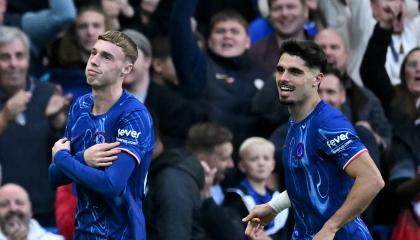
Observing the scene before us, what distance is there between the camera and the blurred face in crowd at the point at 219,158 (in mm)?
10359

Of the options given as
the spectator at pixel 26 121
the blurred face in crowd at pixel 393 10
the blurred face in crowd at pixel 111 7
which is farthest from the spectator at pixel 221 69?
the blurred face in crowd at pixel 393 10

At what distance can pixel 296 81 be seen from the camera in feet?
25.8

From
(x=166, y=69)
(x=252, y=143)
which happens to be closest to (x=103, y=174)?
(x=252, y=143)

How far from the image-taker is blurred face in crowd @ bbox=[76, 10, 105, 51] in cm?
1112

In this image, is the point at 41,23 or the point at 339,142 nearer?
the point at 339,142

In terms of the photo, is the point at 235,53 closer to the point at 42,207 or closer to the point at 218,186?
the point at 218,186

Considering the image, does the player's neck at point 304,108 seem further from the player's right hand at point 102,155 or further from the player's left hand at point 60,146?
the player's left hand at point 60,146

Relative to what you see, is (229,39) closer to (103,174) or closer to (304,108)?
(304,108)

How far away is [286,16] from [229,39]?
650 mm

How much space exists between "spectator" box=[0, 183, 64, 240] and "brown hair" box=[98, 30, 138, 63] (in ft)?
6.76

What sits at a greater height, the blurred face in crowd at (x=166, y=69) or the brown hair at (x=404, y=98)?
the blurred face in crowd at (x=166, y=69)

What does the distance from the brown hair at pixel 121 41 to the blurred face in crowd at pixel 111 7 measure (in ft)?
12.8

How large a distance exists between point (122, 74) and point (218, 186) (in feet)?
10.1

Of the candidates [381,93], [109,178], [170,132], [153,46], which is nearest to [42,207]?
[170,132]
